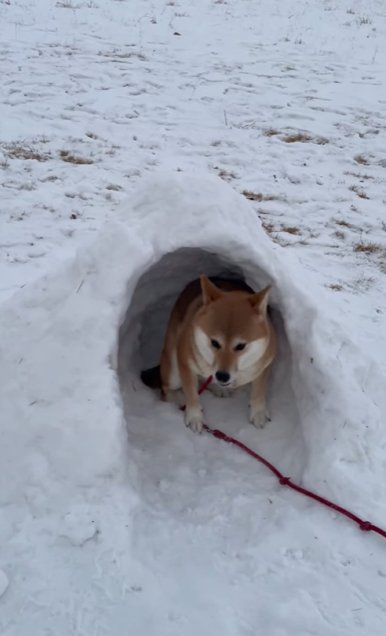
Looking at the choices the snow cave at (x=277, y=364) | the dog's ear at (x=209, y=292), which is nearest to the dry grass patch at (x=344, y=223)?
the snow cave at (x=277, y=364)

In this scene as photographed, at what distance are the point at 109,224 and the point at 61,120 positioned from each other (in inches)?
226

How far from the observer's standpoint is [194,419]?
432 cm

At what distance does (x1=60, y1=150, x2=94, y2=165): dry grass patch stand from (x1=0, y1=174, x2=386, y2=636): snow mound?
410cm

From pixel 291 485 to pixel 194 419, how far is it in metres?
0.97

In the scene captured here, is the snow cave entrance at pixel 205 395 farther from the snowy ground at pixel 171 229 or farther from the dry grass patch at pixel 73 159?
the dry grass patch at pixel 73 159

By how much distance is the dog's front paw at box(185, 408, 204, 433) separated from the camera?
4293 mm

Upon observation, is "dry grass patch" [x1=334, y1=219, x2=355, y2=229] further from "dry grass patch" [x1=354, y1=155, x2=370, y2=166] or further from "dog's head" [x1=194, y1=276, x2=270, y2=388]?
"dog's head" [x1=194, y1=276, x2=270, y2=388]

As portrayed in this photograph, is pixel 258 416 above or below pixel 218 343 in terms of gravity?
below

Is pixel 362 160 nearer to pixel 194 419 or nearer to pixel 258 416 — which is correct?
pixel 258 416

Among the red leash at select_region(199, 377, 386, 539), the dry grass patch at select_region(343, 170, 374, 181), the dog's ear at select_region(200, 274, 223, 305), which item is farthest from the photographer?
the dry grass patch at select_region(343, 170, 374, 181)

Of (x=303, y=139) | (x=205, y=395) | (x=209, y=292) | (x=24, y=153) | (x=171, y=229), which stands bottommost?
→ (x=205, y=395)

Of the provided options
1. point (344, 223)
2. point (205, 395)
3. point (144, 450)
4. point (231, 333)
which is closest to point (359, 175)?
point (344, 223)

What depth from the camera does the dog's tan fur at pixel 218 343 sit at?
155 inches

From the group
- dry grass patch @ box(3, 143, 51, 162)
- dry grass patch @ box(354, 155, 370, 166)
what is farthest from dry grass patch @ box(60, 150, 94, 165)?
dry grass patch @ box(354, 155, 370, 166)
